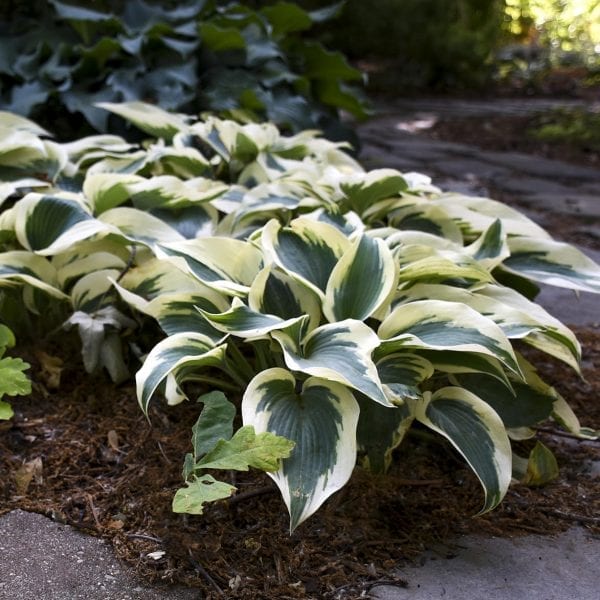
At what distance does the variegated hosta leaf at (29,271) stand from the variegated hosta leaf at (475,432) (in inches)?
30.6

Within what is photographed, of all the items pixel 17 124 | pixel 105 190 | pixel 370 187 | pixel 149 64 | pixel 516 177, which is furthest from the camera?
pixel 516 177

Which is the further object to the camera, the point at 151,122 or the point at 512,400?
the point at 151,122

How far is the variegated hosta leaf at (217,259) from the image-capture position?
55.4 inches

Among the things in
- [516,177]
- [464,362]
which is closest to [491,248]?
[464,362]

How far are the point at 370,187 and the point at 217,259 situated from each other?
1.82ft

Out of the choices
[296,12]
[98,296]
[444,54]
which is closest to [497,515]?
[98,296]

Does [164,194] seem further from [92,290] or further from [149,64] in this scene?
[149,64]

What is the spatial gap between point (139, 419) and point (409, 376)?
53 centimetres

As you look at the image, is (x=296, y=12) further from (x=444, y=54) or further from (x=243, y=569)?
(x=444, y=54)

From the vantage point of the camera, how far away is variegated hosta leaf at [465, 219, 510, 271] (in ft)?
5.29

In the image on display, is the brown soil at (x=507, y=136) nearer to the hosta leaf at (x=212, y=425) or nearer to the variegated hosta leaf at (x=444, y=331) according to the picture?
the variegated hosta leaf at (x=444, y=331)

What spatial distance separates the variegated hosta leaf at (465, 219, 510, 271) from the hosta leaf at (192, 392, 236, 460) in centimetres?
67

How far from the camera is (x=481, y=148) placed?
511 centimetres

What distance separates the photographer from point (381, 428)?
1.28 m
